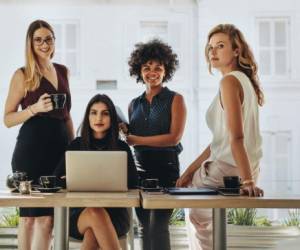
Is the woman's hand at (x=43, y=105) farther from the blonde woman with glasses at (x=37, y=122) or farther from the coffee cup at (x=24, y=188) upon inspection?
the coffee cup at (x=24, y=188)

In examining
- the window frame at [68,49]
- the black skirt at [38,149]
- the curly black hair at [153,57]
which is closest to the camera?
the black skirt at [38,149]

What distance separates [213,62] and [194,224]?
37.4 inches

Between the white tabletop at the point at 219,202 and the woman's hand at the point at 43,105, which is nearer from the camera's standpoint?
the white tabletop at the point at 219,202

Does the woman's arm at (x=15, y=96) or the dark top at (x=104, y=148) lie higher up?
the woman's arm at (x=15, y=96)

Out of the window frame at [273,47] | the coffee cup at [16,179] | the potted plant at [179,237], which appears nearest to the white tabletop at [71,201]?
the coffee cup at [16,179]

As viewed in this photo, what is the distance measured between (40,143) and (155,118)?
29.7 inches

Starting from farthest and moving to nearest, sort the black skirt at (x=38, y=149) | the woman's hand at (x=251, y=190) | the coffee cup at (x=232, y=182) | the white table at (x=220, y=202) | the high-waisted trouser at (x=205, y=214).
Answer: the black skirt at (x=38, y=149)
the high-waisted trouser at (x=205, y=214)
the coffee cup at (x=232, y=182)
the woman's hand at (x=251, y=190)
the white table at (x=220, y=202)

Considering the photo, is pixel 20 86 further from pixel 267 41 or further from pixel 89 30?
pixel 267 41

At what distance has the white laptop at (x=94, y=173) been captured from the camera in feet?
8.68

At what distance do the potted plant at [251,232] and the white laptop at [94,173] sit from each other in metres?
2.53

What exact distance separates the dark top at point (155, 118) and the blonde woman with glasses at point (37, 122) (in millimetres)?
466

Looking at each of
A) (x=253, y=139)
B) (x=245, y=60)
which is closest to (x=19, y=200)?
(x=253, y=139)

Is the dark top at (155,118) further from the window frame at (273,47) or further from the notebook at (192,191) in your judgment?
the window frame at (273,47)

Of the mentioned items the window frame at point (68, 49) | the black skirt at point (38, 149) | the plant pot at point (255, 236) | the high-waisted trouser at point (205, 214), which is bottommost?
the plant pot at point (255, 236)
